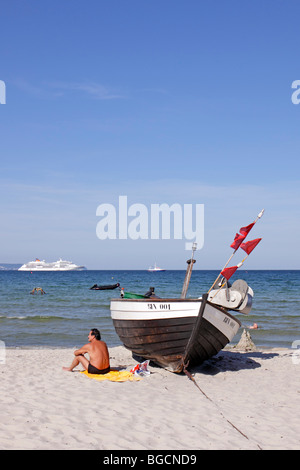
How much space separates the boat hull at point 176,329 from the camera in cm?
1058

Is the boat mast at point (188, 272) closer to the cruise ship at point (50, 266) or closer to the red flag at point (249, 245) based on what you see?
the red flag at point (249, 245)

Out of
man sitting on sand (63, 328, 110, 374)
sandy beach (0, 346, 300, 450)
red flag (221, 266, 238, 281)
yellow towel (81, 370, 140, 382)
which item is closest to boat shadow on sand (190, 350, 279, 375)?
sandy beach (0, 346, 300, 450)

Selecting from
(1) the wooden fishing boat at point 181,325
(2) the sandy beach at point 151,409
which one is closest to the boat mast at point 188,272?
(1) the wooden fishing boat at point 181,325

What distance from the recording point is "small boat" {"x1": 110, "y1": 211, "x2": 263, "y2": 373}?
10.6 m

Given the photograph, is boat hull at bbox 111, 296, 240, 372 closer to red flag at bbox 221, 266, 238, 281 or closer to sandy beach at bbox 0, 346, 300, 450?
sandy beach at bbox 0, 346, 300, 450

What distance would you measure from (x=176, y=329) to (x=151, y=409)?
8.45ft

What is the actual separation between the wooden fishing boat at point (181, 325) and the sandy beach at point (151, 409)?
1.91ft

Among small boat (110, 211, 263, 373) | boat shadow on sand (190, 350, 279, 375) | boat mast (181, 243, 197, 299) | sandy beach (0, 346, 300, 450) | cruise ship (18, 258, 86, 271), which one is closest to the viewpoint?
sandy beach (0, 346, 300, 450)

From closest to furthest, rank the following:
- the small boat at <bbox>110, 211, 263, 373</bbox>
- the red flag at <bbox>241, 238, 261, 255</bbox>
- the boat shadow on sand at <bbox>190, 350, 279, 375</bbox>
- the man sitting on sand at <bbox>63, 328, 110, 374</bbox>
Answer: the small boat at <bbox>110, 211, 263, 373</bbox>, the man sitting on sand at <bbox>63, 328, 110, 374</bbox>, the red flag at <bbox>241, 238, 261, 255</bbox>, the boat shadow on sand at <bbox>190, 350, 279, 375</bbox>

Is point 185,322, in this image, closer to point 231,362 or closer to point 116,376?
point 116,376

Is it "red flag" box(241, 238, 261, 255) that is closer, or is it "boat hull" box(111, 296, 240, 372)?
"boat hull" box(111, 296, 240, 372)

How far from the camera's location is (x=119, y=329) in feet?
40.8
